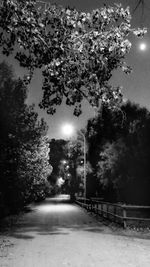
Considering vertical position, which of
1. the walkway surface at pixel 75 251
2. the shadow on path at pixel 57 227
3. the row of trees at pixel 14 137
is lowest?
the walkway surface at pixel 75 251

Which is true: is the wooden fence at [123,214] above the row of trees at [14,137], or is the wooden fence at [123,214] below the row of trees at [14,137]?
below

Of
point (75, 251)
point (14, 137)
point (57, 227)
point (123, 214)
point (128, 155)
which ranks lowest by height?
point (75, 251)

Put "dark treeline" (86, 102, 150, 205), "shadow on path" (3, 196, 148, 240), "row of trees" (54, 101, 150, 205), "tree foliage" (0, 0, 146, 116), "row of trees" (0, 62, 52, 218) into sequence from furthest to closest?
1. "row of trees" (54, 101, 150, 205)
2. "dark treeline" (86, 102, 150, 205)
3. "row of trees" (0, 62, 52, 218)
4. "shadow on path" (3, 196, 148, 240)
5. "tree foliage" (0, 0, 146, 116)

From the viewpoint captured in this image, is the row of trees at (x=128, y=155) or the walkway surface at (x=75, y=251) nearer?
the walkway surface at (x=75, y=251)

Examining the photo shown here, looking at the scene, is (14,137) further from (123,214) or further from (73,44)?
(73,44)

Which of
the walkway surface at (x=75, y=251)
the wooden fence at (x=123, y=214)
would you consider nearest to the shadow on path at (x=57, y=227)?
the wooden fence at (x=123, y=214)

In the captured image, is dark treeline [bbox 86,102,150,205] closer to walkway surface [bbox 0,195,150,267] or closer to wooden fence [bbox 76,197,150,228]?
wooden fence [bbox 76,197,150,228]

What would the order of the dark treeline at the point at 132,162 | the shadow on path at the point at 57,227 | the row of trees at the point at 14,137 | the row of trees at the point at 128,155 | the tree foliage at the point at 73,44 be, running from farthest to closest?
1. the row of trees at the point at 128,155
2. the dark treeline at the point at 132,162
3. the row of trees at the point at 14,137
4. the shadow on path at the point at 57,227
5. the tree foliage at the point at 73,44

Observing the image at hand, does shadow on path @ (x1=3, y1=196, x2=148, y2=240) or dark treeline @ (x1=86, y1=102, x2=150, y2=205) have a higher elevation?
dark treeline @ (x1=86, y1=102, x2=150, y2=205)

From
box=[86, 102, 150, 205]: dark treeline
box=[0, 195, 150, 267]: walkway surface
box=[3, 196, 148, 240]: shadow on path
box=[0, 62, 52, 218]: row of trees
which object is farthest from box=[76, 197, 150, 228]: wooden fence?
box=[0, 62, 52, 218]: row of trees

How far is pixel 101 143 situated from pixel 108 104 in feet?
141

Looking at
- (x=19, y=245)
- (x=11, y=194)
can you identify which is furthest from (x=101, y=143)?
(x=19, y=245)

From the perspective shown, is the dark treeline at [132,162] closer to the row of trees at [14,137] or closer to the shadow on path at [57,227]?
the row of trees at [14,137]

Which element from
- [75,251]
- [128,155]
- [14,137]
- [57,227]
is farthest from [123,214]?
[128,155]
